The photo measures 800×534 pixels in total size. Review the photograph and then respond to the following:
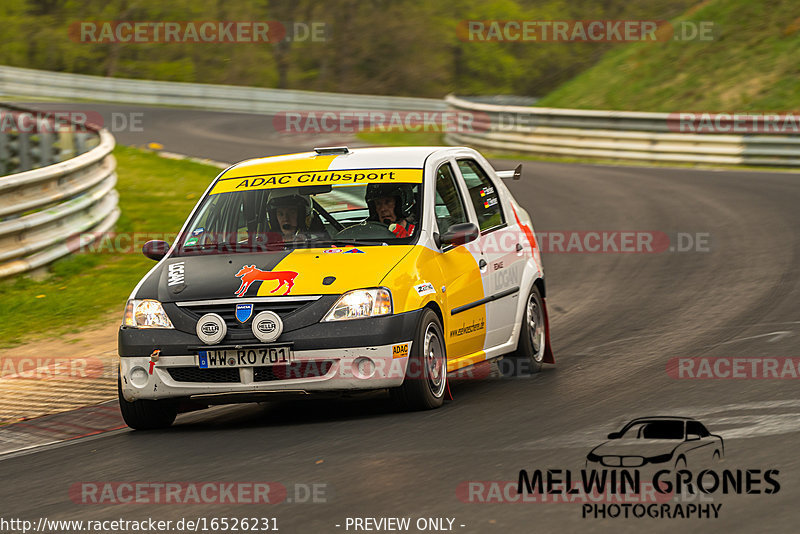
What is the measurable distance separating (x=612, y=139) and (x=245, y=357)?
21039mm

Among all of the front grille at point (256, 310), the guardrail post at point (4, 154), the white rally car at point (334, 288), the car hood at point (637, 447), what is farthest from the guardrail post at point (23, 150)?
the car hood at point (637, 447)

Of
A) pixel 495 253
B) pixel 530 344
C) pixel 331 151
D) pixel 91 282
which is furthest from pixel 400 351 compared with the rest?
pixel 91 282

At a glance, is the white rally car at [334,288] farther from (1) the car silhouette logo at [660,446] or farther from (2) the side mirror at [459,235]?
(1) the car silhouette logo at [660,446]

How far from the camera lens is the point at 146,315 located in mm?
7676

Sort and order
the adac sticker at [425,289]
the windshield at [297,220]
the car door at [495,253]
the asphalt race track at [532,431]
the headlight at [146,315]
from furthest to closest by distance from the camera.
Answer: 1. the car door at [495,253]
2. the windshield at [297,220]
3. the adac sticker at [425,289]
4. the headlight at [146,315]
5. the asphalt race track at [532,431]

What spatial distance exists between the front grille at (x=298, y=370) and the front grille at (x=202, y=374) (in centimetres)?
16

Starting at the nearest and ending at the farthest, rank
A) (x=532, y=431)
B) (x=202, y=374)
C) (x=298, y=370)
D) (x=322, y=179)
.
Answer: (x=532, y=431) → (x=298, y=370) → (x=202, y=374) → (x=322, y=179)

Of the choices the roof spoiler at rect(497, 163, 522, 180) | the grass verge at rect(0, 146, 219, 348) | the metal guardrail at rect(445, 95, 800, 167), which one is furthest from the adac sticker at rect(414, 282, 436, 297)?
the metal guardrail at rect(445, 95, 800, 167)

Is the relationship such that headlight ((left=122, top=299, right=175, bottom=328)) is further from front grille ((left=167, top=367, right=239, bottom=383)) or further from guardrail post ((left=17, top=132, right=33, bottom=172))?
guardrail post ((left=17, top=132, right=33, bottom=172))

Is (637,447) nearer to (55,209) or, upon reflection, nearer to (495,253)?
(495,253)

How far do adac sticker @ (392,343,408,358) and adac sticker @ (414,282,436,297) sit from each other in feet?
1.33

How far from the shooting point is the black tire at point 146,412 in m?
7.86

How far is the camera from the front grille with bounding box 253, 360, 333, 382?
738cm

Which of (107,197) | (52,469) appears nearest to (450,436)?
(52,469)
